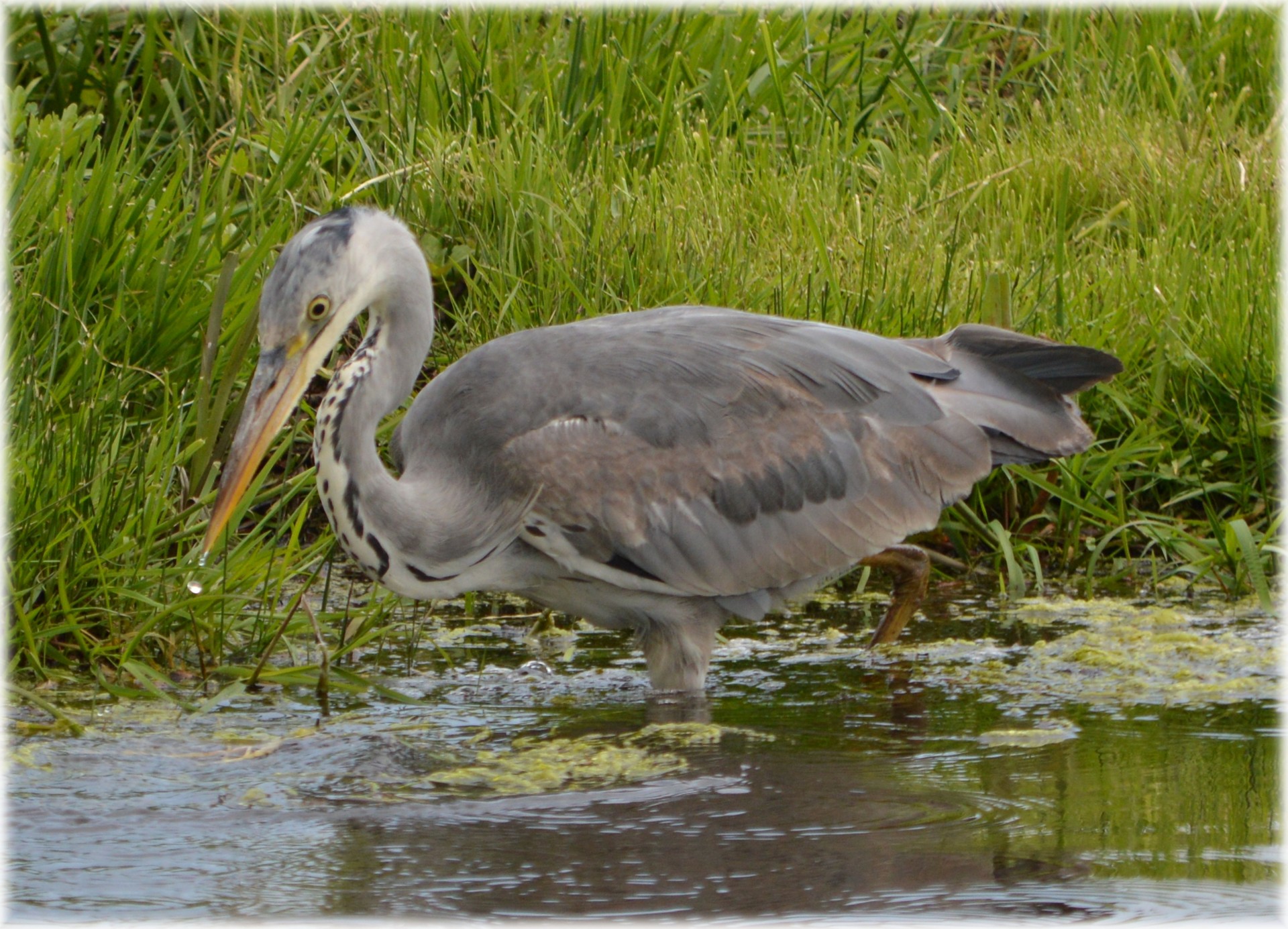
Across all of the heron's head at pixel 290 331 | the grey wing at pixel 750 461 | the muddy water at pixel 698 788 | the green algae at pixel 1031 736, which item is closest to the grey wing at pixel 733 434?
the grey wing at pixel 750 461

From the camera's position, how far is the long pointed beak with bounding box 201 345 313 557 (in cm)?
399

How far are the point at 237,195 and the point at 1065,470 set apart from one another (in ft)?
10.8

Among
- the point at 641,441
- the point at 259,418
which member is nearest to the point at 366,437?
the point at 259,418

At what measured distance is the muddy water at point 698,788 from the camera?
9.95 ft

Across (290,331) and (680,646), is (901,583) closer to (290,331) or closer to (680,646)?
(680,646)

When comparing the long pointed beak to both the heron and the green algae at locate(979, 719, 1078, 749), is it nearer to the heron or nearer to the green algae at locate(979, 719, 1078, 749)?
the heron

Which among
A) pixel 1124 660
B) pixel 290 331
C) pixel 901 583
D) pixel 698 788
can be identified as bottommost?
pixel 698 788

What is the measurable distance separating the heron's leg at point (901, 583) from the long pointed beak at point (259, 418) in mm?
1757

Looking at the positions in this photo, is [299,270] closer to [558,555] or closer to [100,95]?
[558,555]

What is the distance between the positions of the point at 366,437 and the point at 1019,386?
1878 mm

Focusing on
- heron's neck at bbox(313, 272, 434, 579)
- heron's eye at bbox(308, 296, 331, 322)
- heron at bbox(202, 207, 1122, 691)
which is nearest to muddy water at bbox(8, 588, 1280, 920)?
heron at bbox(202, 207, 1122, 691)

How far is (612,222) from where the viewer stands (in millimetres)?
6301

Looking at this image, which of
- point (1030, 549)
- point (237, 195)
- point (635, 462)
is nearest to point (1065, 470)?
point (1030, 549)

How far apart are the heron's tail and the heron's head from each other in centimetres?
173
